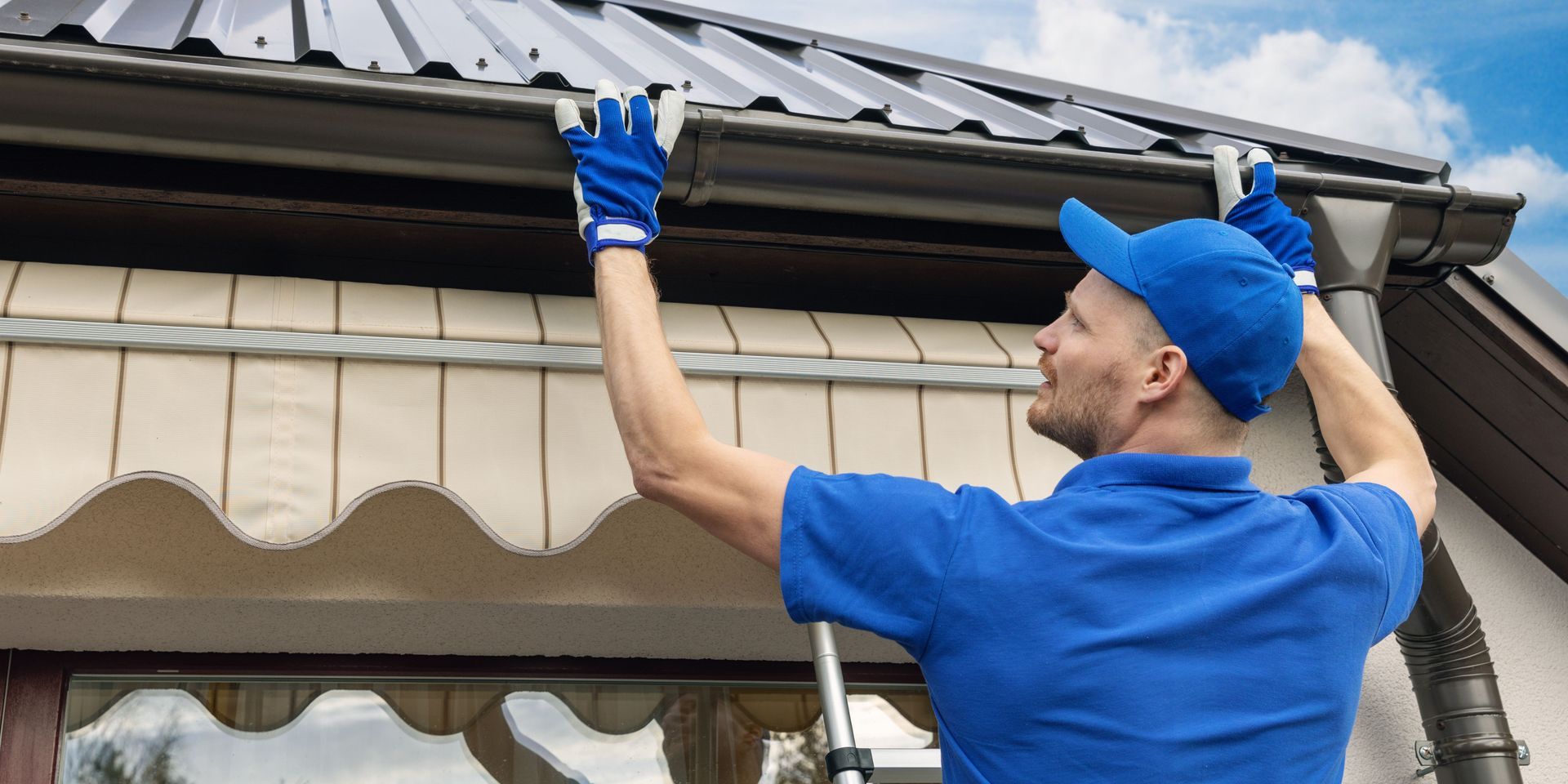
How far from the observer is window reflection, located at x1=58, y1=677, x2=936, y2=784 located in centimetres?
299

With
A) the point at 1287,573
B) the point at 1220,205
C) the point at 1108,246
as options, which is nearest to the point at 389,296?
the point at 1108,246

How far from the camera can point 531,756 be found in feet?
10.6

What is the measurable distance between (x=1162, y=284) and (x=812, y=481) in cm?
64

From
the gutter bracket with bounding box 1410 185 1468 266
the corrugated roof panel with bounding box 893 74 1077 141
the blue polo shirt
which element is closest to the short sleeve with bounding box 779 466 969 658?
the blue polo shirt

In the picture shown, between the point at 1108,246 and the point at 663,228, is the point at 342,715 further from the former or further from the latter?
the point at 1108,246

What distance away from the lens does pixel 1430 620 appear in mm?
3256

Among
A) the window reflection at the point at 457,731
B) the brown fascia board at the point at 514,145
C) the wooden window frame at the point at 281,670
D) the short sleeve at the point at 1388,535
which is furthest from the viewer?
the window reflection at the point at 457,731

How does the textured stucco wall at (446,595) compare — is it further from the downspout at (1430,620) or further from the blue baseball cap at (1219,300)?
the blue baseball cap at (1219,300)

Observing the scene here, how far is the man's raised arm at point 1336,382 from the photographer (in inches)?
96.2

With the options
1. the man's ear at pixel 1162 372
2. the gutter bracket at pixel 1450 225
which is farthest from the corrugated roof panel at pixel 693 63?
the gutter bracket at pixel 1450 225

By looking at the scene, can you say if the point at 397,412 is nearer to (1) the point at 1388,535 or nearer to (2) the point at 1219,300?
(2) the point at 1219,300

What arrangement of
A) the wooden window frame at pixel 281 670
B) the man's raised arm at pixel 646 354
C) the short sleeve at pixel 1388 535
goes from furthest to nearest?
the wooden window frame at pixel 281 670
the short sleeve at pixel 1388 535
the man's raised arm at pixel 646 354

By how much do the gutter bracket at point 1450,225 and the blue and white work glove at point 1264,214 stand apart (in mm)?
454

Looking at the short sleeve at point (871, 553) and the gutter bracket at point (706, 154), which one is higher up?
the gutter bracket at point (706, 154)
